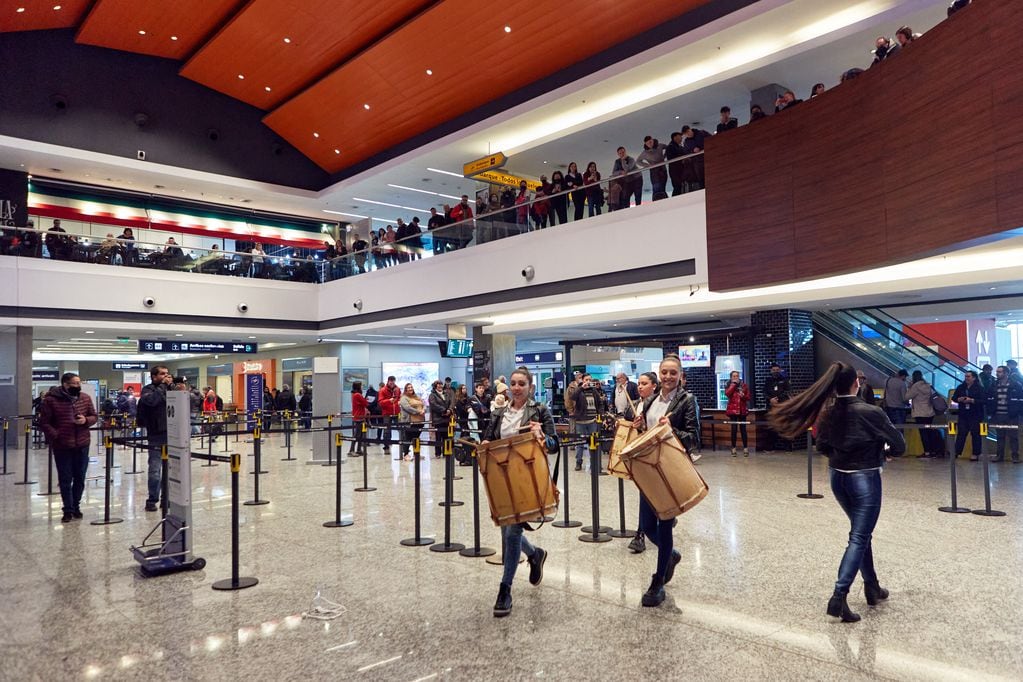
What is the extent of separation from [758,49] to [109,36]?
57.3 ft

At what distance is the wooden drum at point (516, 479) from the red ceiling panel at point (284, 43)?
1412 cm

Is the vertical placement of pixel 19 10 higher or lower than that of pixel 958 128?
higher

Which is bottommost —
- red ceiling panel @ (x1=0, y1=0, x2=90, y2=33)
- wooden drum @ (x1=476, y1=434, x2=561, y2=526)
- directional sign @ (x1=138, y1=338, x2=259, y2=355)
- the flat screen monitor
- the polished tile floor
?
the polished tile floor

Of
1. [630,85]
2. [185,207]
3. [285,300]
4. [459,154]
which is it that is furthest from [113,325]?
[630,85]

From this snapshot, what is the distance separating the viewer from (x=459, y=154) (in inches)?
774

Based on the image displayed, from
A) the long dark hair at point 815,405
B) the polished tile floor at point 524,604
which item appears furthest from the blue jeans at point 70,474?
the long dark hair at point 815,405

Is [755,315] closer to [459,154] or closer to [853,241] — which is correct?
[853,241]

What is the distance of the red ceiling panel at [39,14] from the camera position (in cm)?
1762

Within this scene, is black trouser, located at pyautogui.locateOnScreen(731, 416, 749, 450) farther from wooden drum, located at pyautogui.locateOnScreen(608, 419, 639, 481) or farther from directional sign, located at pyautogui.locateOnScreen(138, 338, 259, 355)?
directional sign, located at pyautogui.locateOnScreen(138, 338, 259, 355)

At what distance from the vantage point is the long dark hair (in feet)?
15.2

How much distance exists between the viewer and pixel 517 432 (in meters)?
4.98

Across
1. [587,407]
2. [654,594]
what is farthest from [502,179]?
[654,594]

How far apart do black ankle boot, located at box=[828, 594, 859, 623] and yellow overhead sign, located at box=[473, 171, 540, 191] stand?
16.0 m

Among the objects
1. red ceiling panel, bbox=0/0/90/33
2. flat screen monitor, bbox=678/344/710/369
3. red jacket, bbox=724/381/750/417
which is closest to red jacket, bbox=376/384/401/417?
flat screen monitor, bbox=678/344/710/369
